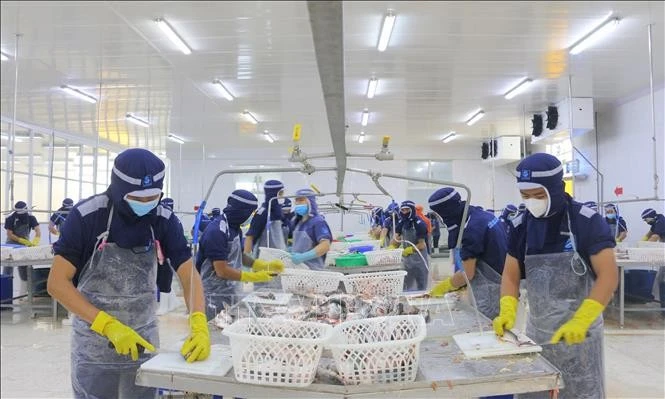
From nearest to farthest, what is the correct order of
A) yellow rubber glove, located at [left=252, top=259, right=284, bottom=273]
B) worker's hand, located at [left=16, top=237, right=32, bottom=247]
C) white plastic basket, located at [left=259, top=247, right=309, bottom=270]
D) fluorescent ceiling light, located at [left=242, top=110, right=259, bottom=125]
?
yellow rubber glove, located at [left=252, top=259, right=284, bottom=273]
white plastic basket, located at [left=259, top=247, right=309, bottom=270]
worker's hand, located at [left=16, top=237, right=32, bottom=247]
fluorescent ceiling light, located at [left=242, top=110, right=259, bottom=125]

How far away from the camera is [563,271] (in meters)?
1.84

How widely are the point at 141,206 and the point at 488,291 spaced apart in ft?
6.08

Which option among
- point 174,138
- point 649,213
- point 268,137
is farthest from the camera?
point 268,137

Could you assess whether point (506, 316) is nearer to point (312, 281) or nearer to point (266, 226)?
point (312, 281)

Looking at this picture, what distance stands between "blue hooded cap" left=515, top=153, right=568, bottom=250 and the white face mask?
0.01 meters

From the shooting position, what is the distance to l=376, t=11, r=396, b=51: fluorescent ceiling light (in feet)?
13.7

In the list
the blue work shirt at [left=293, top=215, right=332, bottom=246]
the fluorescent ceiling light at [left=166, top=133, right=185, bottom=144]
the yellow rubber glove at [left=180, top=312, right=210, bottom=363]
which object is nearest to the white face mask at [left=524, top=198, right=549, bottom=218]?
the yellow rubber glove at [left=180, top=312, right=210, bottom=363]

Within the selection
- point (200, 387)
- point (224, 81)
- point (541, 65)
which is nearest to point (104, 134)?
point (224, 81)

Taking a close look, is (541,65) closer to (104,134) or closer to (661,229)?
(661,229)

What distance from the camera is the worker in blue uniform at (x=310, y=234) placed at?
13.3 ft

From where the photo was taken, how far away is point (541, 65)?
17.9 ft

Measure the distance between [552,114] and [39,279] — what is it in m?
6.01

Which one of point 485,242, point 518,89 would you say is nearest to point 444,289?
point 485,242

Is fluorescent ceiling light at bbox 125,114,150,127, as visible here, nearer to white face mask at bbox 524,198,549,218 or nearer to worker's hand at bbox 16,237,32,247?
worker's hand at bbox 16,237,32,247
